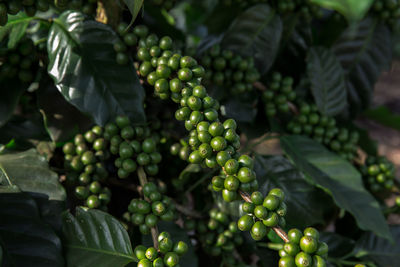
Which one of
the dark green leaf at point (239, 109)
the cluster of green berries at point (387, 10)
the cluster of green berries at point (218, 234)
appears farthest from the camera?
the cluster of green berries at point (387, 10)

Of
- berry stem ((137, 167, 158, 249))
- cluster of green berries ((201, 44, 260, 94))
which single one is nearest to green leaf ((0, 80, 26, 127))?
berry stem ((137, 167, 158, 249))

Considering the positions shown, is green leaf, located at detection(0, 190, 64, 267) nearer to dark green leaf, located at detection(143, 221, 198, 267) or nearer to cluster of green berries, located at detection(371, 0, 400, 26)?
dark green leaf, located at detection(143, 221, 198, 267)

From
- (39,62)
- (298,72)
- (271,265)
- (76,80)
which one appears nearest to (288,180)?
(271,265)

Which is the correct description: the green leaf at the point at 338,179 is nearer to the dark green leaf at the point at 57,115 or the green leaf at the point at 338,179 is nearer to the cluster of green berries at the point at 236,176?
the cluster of green berries at the point at 236,176

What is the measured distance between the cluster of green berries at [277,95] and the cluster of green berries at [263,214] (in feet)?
1.52

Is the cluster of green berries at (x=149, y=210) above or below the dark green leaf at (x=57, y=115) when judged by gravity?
below

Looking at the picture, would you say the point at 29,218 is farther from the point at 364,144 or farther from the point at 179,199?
the point at 364,144

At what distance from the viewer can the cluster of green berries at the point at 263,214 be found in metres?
0.54

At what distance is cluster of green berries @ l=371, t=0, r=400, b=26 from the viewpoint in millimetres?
1142

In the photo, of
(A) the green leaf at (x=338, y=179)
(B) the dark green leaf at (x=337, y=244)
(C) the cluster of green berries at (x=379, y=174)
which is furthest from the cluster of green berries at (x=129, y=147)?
(C) the cluster of green berries at (x=379, y=174)

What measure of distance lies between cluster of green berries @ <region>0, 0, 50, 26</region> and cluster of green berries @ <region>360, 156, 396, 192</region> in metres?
0.93

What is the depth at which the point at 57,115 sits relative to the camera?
83cm

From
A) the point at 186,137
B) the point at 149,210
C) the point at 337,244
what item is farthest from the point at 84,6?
the point at 337,244

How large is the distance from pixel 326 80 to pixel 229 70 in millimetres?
334
